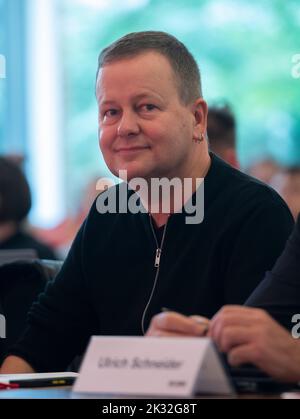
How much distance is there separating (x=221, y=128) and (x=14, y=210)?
45.5 inches

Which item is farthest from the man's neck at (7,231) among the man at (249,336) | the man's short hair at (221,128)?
the man at (249,336)

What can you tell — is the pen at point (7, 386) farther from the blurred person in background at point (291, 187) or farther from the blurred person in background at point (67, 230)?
the blurred person in background at point (67, 230)

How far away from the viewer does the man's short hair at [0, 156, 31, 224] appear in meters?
4.09

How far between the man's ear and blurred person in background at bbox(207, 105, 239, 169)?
1265mm

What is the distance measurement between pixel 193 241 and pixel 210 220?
0.06 m

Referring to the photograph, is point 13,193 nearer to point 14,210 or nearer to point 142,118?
point 14,210

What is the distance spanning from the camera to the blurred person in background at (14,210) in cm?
409

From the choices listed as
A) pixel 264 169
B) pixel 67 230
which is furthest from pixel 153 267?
pixel 67 230

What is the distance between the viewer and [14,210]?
14.0 ft

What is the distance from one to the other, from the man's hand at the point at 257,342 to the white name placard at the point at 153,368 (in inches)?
4.8

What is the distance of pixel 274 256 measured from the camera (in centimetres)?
200

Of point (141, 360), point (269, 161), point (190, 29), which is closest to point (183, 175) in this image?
point (141, 360)

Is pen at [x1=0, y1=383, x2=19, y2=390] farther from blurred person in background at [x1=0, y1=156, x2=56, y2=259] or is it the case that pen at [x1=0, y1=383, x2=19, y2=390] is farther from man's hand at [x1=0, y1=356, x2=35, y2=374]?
blurred person in background at [x1=0, y1=156, x2=56, y2=259]
